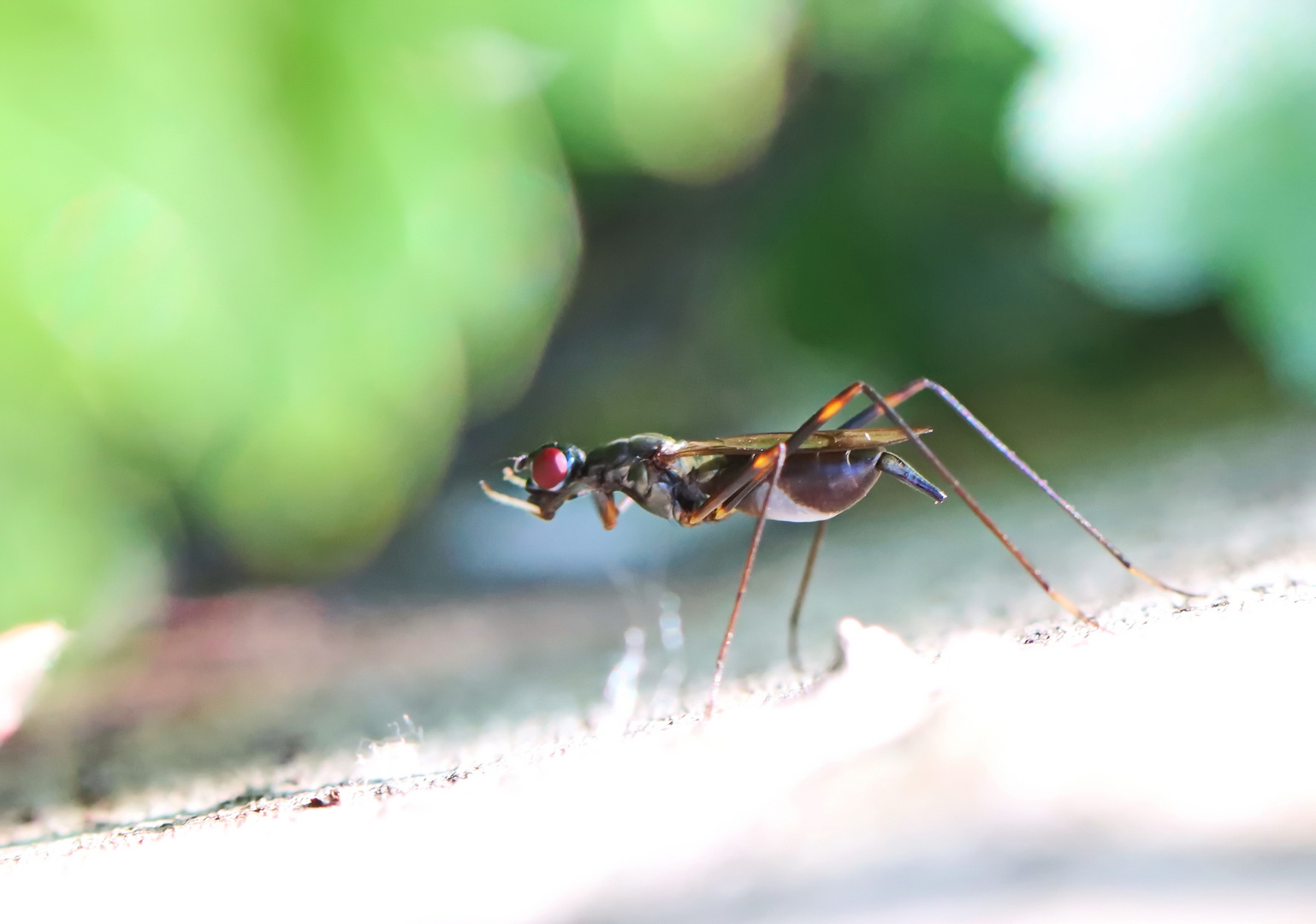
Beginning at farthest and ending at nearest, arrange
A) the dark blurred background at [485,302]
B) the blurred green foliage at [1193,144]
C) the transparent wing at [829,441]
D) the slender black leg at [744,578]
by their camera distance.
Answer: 1. the blurred green foliage at [1193,144]
2. the dark blurred background at [485,302]
3. the transparent wing at [829,441]
4. the slender black leg at [744,578]

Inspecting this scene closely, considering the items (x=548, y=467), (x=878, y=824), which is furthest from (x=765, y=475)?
(x=878, y=824)

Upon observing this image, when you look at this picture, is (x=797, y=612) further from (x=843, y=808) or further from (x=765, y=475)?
(x=843, y=808)

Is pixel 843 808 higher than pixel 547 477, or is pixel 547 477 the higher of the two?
pixel 547 477

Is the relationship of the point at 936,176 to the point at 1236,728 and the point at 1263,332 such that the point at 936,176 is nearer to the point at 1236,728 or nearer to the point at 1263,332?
the point at 1263,332

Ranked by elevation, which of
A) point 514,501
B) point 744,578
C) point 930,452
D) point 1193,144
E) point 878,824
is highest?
point 1193,144

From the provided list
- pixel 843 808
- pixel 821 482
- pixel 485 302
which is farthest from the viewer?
pixel 485 302

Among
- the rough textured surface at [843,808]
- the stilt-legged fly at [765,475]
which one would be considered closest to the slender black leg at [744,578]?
the stilt-legged fly at [765,475]

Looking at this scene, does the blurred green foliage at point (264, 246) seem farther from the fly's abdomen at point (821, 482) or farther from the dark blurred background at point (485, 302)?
the fly's abdomen at point (821, 482)

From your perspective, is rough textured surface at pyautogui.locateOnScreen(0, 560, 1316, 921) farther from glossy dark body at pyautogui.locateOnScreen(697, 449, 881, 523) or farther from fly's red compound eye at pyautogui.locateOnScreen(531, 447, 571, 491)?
fly's red compound eye at pyautogui.locateOnScreen(531, 447, 571, 491)
